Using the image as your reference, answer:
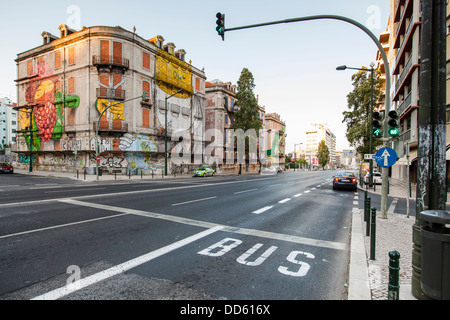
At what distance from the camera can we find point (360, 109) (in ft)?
85.8

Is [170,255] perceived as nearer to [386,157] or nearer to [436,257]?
[436,257]

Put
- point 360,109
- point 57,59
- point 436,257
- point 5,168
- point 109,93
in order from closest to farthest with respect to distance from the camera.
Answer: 1. point 436,257
2. point 360,109
3. point 109,93
4. point 5,168
5. point 57,59

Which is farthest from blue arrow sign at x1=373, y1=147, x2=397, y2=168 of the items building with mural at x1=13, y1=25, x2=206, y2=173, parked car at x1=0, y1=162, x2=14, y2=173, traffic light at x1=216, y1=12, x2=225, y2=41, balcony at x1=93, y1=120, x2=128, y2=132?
parked car at x1=0, y1=162, x2=14, y2=173

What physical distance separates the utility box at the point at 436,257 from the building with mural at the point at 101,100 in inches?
1028

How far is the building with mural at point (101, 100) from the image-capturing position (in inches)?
1111

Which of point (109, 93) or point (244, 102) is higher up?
point (244, 102)

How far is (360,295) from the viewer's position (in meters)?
3.10

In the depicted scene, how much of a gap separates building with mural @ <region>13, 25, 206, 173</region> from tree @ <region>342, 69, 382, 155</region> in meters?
23.5

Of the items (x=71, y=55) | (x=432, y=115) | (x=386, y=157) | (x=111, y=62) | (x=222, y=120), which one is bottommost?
(x=386, y=157)

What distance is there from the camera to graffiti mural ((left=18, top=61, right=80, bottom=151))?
3109 cm

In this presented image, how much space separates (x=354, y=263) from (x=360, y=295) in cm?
113

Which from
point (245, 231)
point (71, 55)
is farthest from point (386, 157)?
point (71, 55)

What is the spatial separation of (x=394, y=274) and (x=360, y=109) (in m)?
27.7

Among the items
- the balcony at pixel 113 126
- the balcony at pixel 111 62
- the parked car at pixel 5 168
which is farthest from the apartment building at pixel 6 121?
the balcony at pixel 113 126
